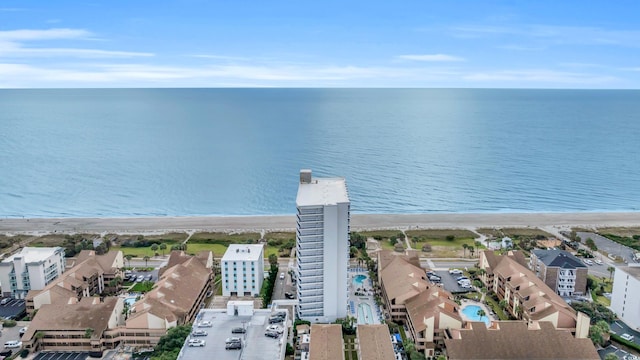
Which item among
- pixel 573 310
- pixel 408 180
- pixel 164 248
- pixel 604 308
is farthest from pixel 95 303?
pixel 408 180

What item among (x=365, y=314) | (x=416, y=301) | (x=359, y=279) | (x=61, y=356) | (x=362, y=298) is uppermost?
(x=416, y=301)

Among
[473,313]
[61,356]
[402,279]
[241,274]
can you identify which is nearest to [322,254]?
[402,279]

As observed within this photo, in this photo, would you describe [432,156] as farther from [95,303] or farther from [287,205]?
[95,303]

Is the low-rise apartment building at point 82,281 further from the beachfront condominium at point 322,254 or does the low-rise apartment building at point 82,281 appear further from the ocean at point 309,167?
the ocean at point 309,167

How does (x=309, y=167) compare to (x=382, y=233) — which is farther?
(x=309, y=167)

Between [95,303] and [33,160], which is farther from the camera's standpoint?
[33,160]

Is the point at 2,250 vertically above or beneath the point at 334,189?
beneath

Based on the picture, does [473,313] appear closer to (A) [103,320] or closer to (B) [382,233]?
(B) [382,233]
